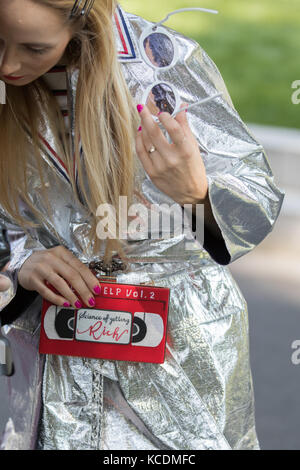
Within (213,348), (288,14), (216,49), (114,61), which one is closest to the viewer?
(114,61)

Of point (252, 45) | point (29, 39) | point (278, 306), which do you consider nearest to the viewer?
point (29, 39)

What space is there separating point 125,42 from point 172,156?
0.29 meters

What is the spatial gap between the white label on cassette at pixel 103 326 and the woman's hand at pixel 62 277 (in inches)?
1.0

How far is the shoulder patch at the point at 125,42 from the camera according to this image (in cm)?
181

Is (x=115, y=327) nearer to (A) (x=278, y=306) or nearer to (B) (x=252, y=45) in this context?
(A) (x=278, y=306)

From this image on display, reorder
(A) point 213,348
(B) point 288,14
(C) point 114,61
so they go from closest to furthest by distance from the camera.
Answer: (C) point 114,61 < (A) point 213,348 < (B) point 288,14

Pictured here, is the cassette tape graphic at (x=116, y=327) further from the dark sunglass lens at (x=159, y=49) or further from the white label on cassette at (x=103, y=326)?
the dark sunglass lens at (x=159, y=49)

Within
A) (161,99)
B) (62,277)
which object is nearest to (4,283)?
(62,277)

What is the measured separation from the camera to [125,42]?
5.96ft

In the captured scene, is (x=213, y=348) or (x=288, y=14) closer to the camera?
(x=213, y=348)

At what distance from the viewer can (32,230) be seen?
77.2 inches

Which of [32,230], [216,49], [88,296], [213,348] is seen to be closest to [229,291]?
[213,348]
